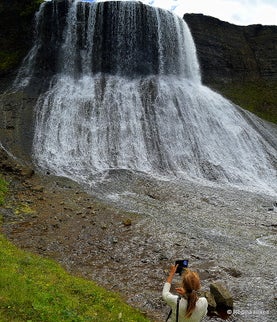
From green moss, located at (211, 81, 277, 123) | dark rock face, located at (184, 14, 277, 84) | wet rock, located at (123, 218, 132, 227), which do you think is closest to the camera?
wet rock, located at (123, 218, 132, 227)

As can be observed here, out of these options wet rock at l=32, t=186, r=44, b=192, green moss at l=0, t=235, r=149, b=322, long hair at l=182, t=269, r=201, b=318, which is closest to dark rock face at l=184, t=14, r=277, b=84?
wet rock at l=32, t=186, r=44, b=192

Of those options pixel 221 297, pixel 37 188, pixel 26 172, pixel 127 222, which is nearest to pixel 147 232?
pixel 127 222

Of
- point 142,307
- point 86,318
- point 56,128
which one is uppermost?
point 56,128

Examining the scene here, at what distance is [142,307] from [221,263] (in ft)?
15.3

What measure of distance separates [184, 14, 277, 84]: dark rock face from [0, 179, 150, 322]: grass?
43.8 m

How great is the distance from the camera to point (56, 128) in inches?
1361

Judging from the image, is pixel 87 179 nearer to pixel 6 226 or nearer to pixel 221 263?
Answer: pixel 6 226

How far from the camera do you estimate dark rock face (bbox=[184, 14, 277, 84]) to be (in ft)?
175

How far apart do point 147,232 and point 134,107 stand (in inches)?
886

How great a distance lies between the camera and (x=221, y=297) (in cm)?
1034

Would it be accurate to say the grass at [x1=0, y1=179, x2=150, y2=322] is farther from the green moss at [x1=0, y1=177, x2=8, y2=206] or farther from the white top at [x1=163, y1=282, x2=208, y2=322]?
the green moss at [x1=0, y1=177, x2=8, y2=206]

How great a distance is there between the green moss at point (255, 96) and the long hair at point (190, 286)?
1777 inches

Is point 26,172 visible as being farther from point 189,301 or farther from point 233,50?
point 233,50

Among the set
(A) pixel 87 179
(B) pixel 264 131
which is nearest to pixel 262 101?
(B) pixel 264 131
